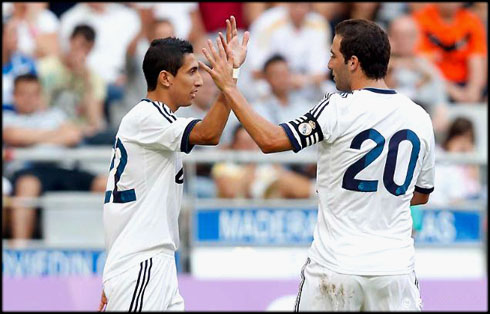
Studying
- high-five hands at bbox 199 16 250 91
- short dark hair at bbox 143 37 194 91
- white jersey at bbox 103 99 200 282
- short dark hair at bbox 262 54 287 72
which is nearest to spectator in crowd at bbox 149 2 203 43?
short dark hair at bbox 262 54 287 72

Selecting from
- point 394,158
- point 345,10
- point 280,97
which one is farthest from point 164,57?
point 345,10

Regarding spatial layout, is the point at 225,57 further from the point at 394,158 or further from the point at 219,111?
the point at 394,158

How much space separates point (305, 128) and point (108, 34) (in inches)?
262

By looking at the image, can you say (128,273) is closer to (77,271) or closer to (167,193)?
(167,193)

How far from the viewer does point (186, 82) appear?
494 cm

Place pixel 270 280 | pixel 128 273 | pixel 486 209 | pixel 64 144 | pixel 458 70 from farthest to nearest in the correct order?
pixel 458 70 → pixel 64 144 → pixel 486 209 → pixel 270 280 → pixel 128 273

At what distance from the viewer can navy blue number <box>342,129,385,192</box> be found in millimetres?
4551

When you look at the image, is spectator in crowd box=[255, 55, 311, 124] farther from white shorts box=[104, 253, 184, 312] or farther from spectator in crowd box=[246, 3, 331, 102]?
white shorts box=[104, 253, 184, 312]

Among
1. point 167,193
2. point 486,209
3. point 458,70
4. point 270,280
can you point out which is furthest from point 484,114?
point 167,193

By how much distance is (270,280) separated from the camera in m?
8.63

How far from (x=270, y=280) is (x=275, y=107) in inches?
91.7

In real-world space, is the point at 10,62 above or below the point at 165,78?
above

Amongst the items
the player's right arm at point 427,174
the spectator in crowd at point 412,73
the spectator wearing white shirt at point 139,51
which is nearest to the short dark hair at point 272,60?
the spectator wearing white shirt at point 139,51

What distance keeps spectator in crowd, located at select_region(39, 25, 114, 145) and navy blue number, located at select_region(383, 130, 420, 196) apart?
6063 millimetres
